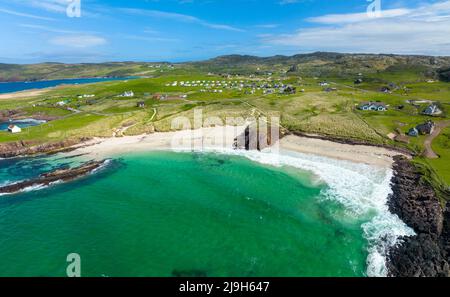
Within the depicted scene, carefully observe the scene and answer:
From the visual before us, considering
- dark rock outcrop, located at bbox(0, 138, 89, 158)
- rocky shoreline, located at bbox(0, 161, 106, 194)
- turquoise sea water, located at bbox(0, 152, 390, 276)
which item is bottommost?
turquoise sea water, located at bbox(0, 152, 390, 276)

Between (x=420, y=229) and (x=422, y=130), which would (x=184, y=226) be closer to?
(x=420, y=229)

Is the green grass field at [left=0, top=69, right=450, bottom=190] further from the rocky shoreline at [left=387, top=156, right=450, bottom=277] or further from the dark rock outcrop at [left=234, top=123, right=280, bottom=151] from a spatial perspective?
the dark rock outcrop at [left=234, top=123, right=280, bottom=151]

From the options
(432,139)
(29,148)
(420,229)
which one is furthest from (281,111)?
(29,148)

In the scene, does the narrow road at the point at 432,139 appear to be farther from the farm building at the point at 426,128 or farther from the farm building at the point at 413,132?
the farm building at the point at 413,132

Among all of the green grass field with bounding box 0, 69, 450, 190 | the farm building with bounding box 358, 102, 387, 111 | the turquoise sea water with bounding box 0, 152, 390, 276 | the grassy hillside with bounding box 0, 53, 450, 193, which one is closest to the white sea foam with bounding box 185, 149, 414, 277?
the turquoise sea water with bounding box 0, 152, 390, 276

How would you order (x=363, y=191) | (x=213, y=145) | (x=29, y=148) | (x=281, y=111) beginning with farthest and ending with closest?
1. (x=281, y=111)
2. (x=213, y=145)
3. (x=29, y=148)
4. (x=363, y=191)

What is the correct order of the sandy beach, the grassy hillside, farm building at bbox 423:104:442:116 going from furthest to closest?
farm building at bbox 423:104:442:116
the grassy hillside
the sandy beach
